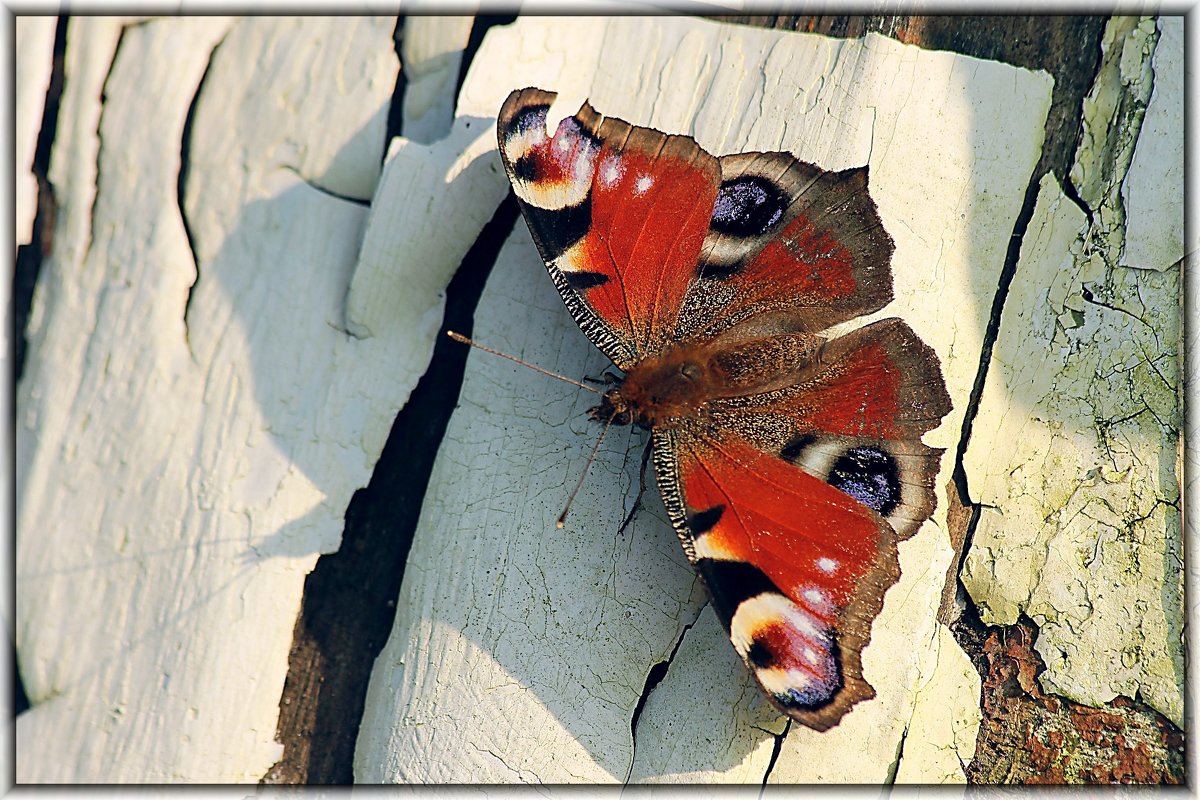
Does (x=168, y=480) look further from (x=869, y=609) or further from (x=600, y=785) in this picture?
(x=869, y=609)

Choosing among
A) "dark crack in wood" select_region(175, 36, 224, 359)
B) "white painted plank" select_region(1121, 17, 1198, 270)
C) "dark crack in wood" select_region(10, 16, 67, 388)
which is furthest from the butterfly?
"dark crack in wood" select_region(10, 16, 67, 388)

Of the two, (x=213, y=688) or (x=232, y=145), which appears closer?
(x=213, y=688)

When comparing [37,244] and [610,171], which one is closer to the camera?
[610,171]

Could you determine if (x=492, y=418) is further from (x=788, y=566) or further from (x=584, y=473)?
(x=788, y=566)

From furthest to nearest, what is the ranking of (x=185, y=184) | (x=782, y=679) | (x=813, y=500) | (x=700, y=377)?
(x=185, y=184) < (x=700, y=377) < (x=813, y=500) < (x=782, y=679)

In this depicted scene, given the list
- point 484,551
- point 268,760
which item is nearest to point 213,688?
point 268,760

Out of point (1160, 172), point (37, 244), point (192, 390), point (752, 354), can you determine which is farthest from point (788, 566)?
point (37, 244)
